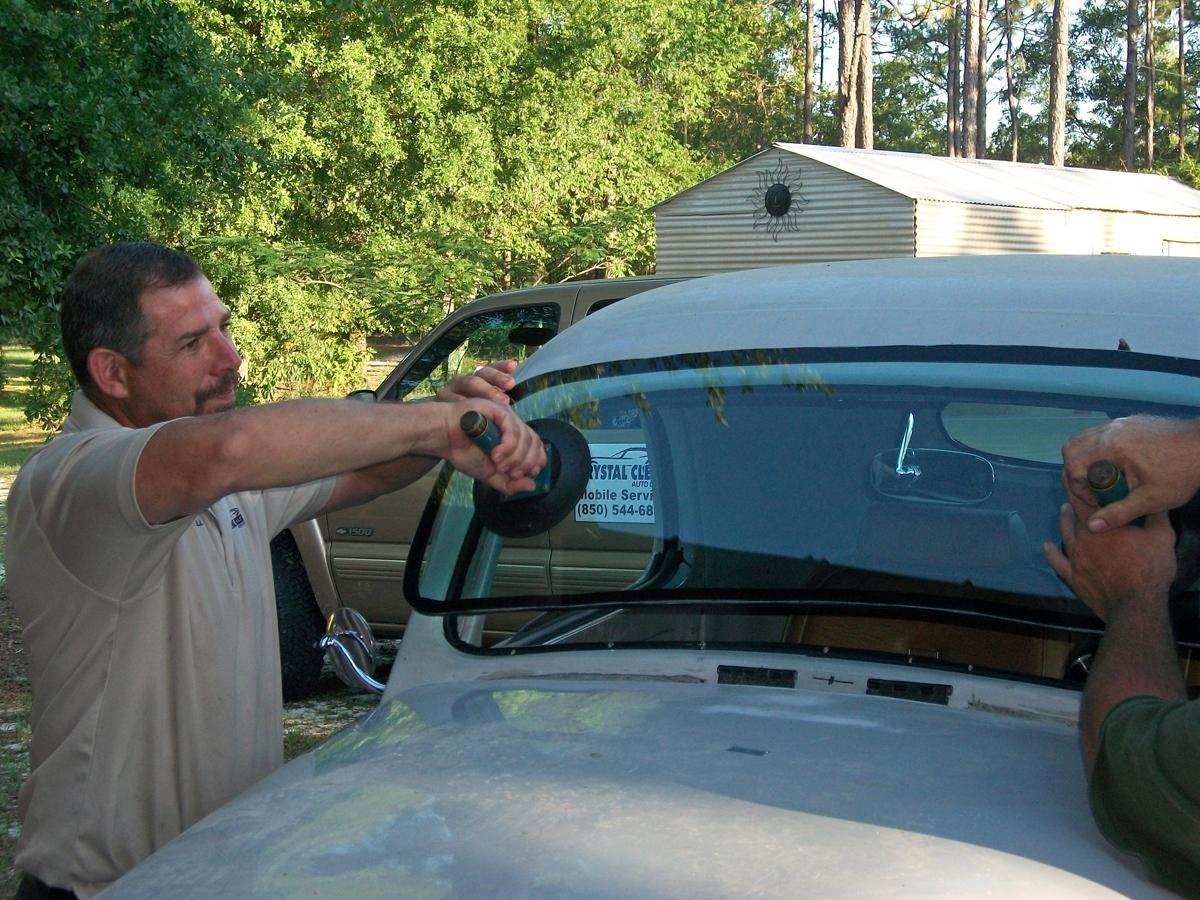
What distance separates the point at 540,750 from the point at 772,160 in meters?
22.8

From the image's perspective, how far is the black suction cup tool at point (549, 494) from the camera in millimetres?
2420

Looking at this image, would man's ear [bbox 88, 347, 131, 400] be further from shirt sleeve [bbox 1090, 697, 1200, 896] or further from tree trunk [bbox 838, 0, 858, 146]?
tree trunk [bbox 838, 0, 858, 146]

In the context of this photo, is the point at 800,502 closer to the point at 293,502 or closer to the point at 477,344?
the point at 293,502

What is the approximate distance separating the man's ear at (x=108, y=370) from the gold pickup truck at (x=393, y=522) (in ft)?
14.0

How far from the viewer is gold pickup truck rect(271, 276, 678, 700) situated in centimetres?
697

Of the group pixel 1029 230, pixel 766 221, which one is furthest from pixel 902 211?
pixel 766 221

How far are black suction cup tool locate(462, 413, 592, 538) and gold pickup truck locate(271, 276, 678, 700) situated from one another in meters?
4.33

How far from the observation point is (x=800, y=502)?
2.55 meters

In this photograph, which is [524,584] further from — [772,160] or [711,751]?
[772,160]

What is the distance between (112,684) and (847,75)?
107 ft

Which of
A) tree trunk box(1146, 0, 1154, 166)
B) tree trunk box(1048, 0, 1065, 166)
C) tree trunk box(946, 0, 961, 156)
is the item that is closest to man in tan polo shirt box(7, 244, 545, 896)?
tree trunk box(1048, 0, 1065, 166)

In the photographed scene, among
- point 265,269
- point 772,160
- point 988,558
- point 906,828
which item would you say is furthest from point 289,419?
point 772,160

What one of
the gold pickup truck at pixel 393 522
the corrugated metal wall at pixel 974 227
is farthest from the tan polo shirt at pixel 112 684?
the corrugated metal wall at pixel 974 227

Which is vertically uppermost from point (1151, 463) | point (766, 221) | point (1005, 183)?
point (1005, 183)
